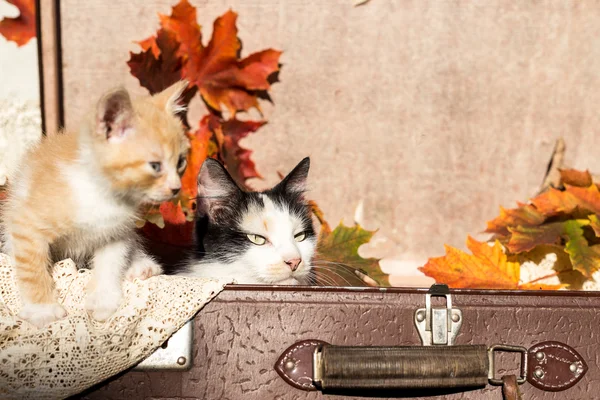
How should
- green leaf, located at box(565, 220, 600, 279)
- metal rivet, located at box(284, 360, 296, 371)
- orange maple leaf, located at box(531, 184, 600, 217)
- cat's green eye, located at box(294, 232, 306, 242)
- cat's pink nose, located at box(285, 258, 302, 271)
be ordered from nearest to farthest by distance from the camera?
metal rivet, located at box(284, 360, 296, 371) < cat's pink nose, located at box(285, 258, 302, 271) < cat's green eye, located at box(294, 232, 306, 242) < green leaf, located at box(565, 220, 600, 279) < orange maple leaf, located at box(531, 184, 600, 217)

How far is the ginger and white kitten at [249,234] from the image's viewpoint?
103 centimetres

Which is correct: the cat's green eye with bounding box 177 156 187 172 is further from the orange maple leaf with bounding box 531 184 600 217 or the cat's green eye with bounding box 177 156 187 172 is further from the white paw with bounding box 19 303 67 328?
the orange maple leaf with bounding box 531 184 600 217

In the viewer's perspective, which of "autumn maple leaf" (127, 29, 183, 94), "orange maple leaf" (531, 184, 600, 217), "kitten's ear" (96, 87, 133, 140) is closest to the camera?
"kitten's ear" (96, 87, 133, 140)

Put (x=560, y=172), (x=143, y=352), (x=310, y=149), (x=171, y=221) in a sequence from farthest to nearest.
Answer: (x=310, y=149)
(x=560, y=172)
(x=171, y=221)
(x=143, y=352)

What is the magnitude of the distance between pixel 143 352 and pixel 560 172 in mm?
1072

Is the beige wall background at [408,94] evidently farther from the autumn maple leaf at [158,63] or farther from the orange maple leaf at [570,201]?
the orange maple leaf at [570,201]

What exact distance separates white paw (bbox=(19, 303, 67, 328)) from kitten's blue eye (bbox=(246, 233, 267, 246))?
1.09 feet

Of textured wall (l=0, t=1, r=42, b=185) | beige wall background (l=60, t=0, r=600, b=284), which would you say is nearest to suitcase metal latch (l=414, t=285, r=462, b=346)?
beige wall background (l=60, t=0, r=600, b=284)

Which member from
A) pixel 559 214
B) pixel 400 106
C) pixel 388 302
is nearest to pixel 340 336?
pixel 388 302

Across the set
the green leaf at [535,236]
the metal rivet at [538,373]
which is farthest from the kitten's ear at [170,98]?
the green leaf at [535,236]

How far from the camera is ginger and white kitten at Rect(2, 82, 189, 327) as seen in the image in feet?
2.74

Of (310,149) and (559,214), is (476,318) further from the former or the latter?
(310,149)

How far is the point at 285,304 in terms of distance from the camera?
92 cm

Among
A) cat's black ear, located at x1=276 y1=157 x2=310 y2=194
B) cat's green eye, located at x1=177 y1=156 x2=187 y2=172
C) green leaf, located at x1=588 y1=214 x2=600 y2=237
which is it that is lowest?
cat's green eye, located at x1=177 y1=156 x2=187 y2=172
